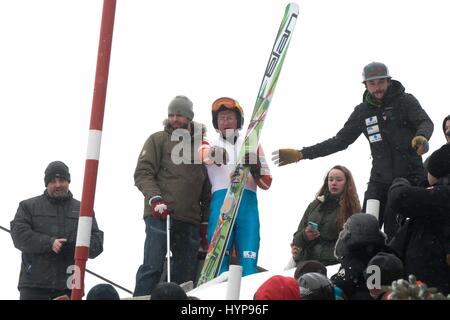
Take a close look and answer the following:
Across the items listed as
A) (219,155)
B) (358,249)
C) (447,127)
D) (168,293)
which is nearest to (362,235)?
(358,249)

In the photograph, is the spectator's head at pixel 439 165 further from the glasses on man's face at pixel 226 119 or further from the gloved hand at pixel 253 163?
the glasses on man's face at pixel 226 119

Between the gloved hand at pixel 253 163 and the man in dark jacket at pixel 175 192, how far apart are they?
435mm

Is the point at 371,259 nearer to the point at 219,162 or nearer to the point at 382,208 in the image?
the point at 382,208

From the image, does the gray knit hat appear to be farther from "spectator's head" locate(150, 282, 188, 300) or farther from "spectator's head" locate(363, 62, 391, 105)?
"spectator's head" locate(150, 282, 188, 300)

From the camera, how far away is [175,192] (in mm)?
10773

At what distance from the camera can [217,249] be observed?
10734 millimetres

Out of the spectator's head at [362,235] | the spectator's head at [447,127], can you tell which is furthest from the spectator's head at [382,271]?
the spectator's head at [447,127]

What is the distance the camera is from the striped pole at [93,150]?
30.0 feet

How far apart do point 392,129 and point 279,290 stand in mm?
3700

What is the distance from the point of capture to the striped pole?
914cm

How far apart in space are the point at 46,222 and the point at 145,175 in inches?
36.7

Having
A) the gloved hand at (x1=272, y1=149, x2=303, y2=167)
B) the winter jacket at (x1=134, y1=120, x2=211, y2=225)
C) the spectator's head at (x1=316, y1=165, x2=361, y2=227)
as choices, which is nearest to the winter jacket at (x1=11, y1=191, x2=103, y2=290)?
the winter jacket at (x1=134, y1=120, x2=211, y2=225)

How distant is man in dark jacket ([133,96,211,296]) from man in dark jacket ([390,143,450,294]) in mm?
2730
